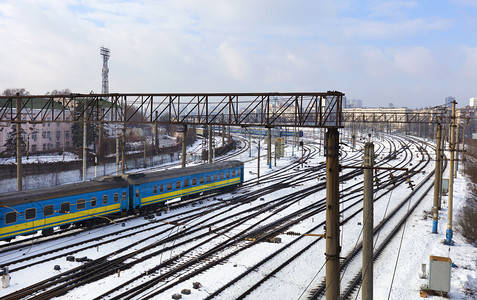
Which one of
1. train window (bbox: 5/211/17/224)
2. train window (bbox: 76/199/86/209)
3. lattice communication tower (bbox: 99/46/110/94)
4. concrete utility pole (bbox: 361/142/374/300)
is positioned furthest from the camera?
lattice communication tower (bbox: 99/46/110/94)

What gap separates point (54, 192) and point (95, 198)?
2694mm

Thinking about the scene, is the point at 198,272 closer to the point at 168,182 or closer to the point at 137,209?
the point at 137,209

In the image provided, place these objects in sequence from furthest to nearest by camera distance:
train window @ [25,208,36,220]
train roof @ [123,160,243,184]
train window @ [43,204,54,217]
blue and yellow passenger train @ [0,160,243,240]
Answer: train roof @ [123,160,243,184]
train window @ [43,204,54,217]
train window @ [25,208,36,220]
blue and yellow passenger train @ [0,160,243,240]

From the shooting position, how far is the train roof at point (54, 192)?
18.4 m

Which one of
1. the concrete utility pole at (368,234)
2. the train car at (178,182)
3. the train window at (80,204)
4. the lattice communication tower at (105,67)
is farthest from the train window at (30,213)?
the lattice communication tower at (105,67)

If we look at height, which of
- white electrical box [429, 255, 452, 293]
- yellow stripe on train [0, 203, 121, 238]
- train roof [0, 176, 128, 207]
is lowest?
white electrical box [429, 255, 452, 293]

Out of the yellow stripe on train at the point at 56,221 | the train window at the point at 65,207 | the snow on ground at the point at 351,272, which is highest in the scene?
the train window at the point at 65,207

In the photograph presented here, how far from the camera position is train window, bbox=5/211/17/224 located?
59.4 feet

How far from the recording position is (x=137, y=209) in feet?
83.3

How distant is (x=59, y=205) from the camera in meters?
20.3

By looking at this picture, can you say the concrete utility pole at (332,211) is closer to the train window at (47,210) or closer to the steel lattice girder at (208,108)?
the steel lattice girder at (208,108)

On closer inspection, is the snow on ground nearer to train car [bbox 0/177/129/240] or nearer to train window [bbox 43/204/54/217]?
train car [bbox 0/177/129/240]

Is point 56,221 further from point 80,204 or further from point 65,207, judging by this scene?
point 80,204

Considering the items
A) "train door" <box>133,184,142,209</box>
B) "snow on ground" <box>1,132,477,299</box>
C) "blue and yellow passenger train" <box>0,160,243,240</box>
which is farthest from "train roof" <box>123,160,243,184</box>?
"snow on ground" <box>1,132,477,299</box>
